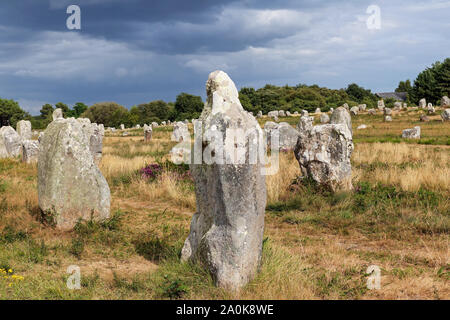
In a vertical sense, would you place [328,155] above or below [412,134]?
below

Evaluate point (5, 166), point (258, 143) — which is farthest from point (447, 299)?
point (5, 166)

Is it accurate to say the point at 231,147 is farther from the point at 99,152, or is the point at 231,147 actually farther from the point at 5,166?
the point at 5,166

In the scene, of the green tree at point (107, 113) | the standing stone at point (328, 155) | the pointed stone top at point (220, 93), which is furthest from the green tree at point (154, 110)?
the pointed stone top at point (220, 93)

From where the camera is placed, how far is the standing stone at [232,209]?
4.67 metres

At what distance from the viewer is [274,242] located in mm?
6996

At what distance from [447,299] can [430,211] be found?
399cm

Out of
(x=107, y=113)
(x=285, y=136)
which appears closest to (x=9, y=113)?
(x=107, y=113)

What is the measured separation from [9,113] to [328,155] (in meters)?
75.1

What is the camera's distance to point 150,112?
77.5m

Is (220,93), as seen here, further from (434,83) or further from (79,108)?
(79,108)

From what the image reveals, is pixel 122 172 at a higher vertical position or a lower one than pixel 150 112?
lower

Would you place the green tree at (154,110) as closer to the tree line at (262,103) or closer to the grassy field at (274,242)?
the tree line at (262,103)

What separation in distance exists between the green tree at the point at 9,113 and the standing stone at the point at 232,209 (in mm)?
77035

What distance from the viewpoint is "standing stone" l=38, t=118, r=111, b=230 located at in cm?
812
